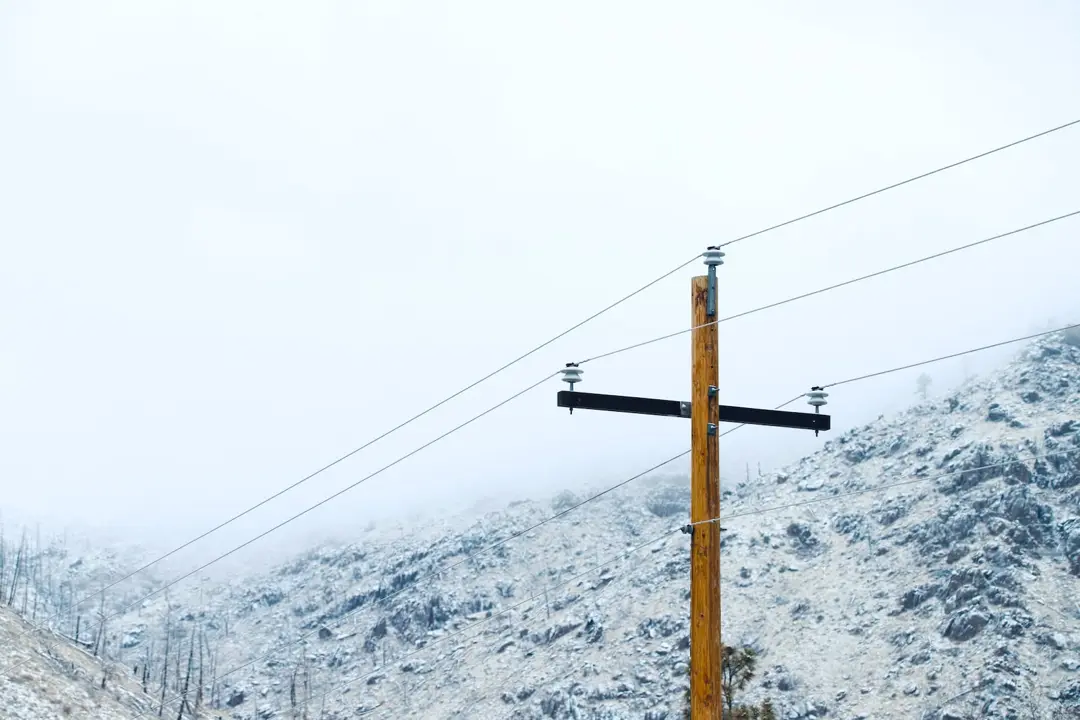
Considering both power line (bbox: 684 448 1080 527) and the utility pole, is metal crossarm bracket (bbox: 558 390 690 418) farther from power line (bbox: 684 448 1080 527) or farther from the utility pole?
power line (bbox: 684 448 1080 527)

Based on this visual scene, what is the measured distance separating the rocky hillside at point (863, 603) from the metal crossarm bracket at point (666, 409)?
10453 centimetres

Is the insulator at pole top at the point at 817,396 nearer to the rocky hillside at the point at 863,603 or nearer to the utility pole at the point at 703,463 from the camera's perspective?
the utility pole at the point at 703,463

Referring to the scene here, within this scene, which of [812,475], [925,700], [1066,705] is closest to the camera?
[1066,705]

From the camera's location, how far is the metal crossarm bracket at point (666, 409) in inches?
600

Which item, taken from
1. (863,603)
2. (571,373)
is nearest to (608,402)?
(571,373)

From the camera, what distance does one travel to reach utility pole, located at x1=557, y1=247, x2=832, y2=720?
1361 centimetres

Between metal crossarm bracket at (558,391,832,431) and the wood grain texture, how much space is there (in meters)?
0.52

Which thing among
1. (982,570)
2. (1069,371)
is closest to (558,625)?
(982,570)

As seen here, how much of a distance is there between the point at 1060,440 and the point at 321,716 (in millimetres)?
131664

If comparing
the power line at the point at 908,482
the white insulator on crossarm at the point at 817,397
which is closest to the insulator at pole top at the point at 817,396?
the white insulator on crossarm at the point at 817,397

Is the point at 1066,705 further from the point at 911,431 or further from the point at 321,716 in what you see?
the point at 321,716

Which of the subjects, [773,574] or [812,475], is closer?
[773,574]

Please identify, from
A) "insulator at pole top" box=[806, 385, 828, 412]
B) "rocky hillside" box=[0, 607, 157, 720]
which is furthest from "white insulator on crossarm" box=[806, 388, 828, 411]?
"rocky hillside" box=[0, 607, 157, 720]

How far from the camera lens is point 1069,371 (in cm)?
17775
